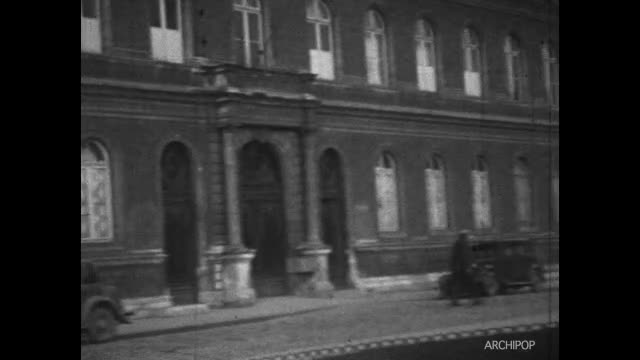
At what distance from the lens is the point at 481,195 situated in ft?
24.5

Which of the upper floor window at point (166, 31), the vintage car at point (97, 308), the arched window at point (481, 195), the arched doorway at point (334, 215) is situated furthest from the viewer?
the arched window at point (481, 195)

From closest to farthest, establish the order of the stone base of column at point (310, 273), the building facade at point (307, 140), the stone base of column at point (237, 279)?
1. the building facade at point (307, 140)
2. the stone base of column at point (237, 279)
3. the stone base of column at point (310, 273)

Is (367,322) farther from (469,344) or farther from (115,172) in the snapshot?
(115,172)

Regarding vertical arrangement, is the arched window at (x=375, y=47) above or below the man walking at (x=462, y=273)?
above

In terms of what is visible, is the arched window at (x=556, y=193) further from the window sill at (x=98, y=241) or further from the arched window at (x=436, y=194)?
the window sill at (x=98, y=241)

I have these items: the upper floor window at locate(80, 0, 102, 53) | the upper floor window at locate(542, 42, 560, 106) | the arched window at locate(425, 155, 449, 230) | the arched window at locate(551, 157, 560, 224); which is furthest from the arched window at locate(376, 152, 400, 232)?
the upper floor window at locate(80, 0, 102, 53)

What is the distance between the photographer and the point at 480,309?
7.13 metres

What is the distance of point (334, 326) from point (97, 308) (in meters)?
1.60

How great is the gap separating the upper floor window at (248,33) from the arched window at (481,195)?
195cm

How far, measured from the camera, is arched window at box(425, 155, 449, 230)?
7.18 metres

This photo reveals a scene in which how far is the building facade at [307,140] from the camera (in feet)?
19.5

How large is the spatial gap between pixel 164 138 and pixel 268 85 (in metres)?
0.79

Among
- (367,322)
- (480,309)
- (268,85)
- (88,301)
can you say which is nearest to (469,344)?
(480,309)

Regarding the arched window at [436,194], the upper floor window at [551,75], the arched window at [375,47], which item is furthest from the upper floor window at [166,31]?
the upper floor window at [551,75]
